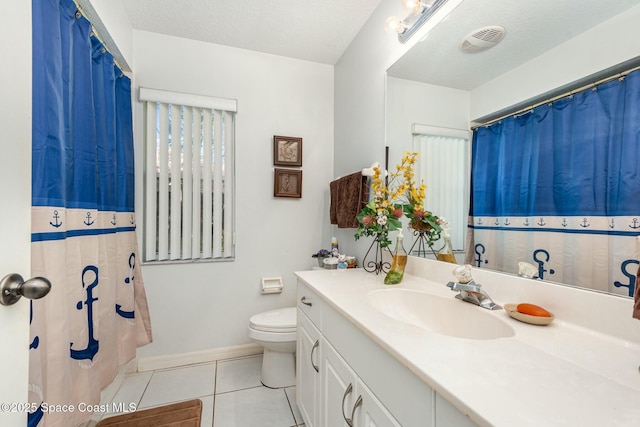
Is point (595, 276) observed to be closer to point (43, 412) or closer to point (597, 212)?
point (597, 212)

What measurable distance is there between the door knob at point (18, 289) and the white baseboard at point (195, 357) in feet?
5.47

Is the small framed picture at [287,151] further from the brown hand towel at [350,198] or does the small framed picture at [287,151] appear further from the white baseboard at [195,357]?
the white baseboard at [195,357]

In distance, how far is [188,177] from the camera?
200 centimetres

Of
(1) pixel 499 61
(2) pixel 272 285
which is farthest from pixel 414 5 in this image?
(2) pixel 272 285

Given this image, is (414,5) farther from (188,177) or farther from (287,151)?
(188,177)

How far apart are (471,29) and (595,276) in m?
1.00

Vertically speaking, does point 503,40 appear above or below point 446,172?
above

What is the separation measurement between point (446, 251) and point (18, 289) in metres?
1.39

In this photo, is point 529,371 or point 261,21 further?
point 261,21

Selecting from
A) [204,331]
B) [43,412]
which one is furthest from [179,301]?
[43,412]

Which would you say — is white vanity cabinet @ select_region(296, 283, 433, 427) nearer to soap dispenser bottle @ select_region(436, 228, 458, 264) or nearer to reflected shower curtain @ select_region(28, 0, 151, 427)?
soap dispenser bottle @ select_region(436, 228, 458, 264)

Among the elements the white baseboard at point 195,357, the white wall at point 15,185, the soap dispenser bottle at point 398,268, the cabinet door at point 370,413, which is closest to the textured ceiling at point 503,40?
the soap dispenser bottle at point 398,268

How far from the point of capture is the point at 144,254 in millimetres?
1914

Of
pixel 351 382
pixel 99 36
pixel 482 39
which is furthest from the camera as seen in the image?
pixel 99 36
